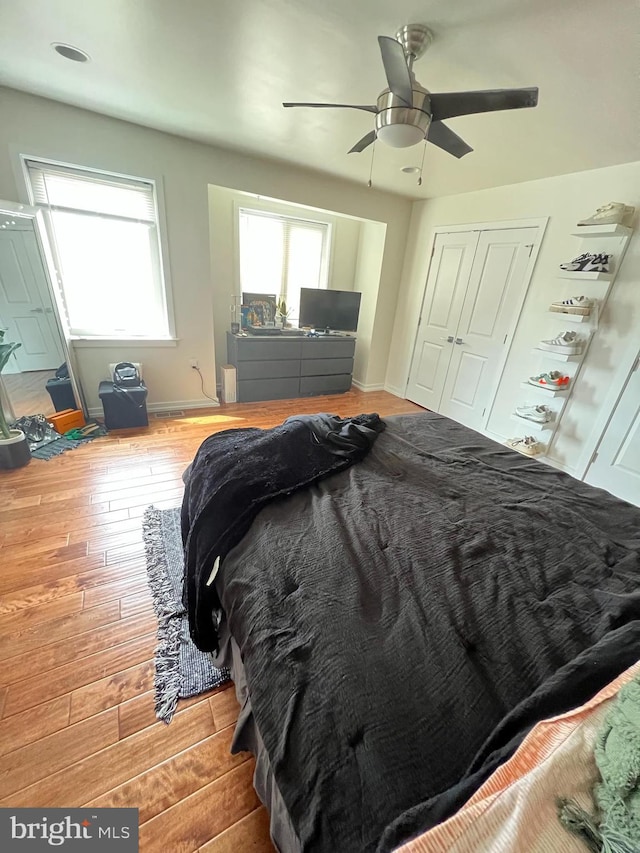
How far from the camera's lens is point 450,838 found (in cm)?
45

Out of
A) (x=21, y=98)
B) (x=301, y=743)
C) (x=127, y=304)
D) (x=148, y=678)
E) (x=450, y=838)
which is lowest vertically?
(x=148, y=678)

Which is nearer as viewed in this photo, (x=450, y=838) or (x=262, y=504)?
(x=450, y=838)

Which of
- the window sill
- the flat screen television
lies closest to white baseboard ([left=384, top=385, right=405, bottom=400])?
the flat screen television

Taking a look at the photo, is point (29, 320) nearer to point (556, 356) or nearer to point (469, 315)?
point (469, 315)

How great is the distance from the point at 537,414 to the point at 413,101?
250 cm

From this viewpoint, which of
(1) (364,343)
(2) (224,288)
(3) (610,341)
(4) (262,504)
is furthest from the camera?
(1) (364,343)

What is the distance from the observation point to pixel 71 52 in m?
1.76

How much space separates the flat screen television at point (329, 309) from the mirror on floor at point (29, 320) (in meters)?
2.50

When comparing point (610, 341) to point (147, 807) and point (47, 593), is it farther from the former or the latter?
point (47, 593)

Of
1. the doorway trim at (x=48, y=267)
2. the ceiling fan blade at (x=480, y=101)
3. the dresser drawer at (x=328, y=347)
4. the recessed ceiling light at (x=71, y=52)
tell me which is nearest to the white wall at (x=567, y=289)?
the dresser drawer at (x=328, y=347)

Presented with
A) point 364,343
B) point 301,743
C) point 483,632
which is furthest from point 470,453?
point 364,343

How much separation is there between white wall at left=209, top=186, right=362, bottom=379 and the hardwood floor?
2491 mm

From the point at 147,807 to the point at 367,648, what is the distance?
0.85m
